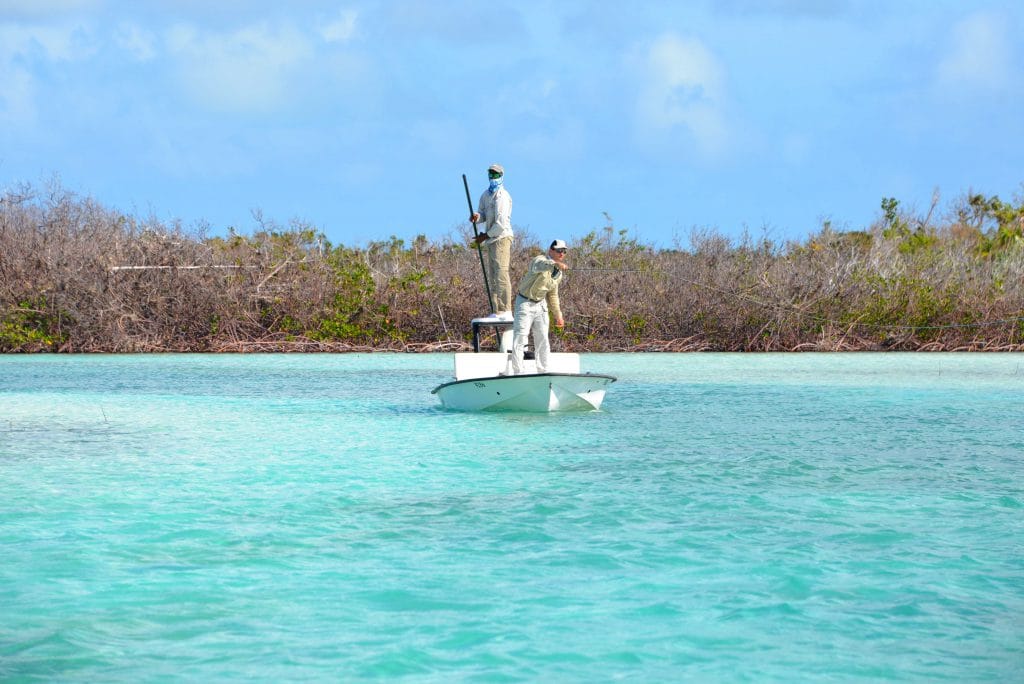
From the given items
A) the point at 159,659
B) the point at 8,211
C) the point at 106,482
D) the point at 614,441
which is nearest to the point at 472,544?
the point at 159,659

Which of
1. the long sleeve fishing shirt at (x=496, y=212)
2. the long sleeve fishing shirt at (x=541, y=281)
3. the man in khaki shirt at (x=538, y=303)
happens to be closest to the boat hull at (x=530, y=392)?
the man in khaki shirt at (x=538, y=303)

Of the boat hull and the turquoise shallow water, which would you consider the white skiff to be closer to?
the boat hull

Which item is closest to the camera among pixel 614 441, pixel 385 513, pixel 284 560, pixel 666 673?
pixel 666 673

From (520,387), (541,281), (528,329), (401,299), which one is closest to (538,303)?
(528,329)

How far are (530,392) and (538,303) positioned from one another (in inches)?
42.9

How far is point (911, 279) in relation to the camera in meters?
33.7

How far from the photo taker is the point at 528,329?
1523 centimetres

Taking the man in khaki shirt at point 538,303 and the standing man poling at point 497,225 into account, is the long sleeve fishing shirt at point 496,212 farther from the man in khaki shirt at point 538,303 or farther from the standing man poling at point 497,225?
the man in khaki shirt at point 538,303

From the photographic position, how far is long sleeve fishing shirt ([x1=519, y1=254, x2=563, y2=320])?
575 inches

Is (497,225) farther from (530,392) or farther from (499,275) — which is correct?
(530,392)

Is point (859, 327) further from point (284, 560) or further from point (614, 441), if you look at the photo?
point (284, 560)

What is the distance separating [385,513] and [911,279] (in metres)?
27.6

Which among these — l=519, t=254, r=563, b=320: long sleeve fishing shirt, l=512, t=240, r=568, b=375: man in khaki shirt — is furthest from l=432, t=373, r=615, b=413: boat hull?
l=519, t=254, r=563, b=320: long sleeve fishing shirt

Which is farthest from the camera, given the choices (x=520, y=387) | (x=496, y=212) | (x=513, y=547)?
(x=496, y=212)
